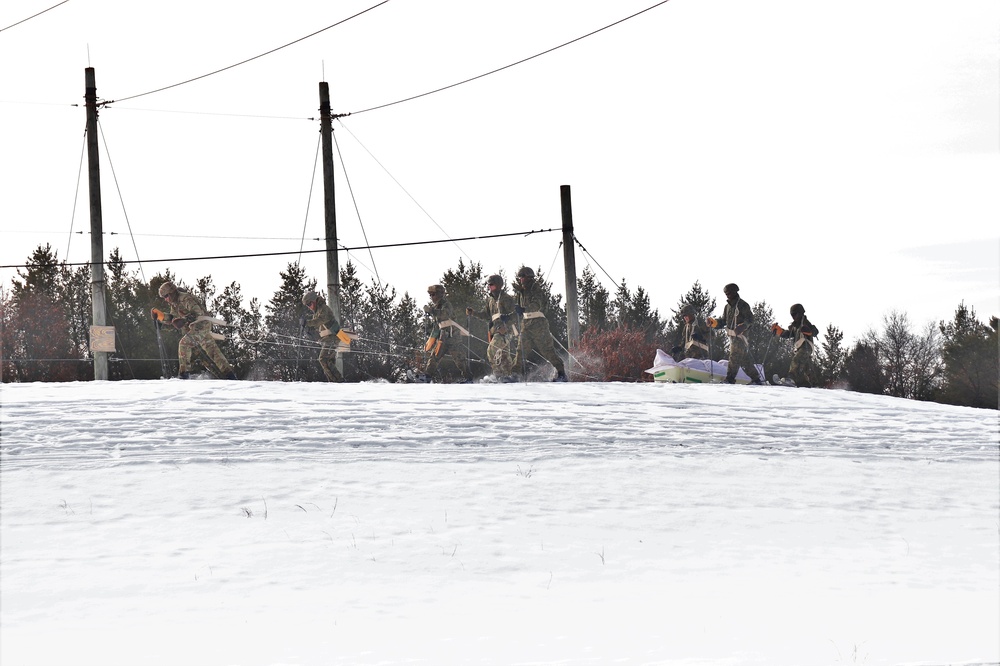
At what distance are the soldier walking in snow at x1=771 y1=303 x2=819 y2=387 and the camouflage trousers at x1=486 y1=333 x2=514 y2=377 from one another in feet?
15.4

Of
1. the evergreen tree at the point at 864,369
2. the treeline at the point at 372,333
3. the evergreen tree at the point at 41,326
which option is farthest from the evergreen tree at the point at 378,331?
the evergreen tree at the point at 864,369

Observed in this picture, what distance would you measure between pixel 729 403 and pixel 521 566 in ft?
20.7

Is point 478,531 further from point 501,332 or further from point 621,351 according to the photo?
point 621,351

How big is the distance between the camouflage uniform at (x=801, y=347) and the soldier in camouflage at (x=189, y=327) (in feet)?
29.8

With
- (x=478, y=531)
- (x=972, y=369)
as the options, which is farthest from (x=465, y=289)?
(x=478, y=531)

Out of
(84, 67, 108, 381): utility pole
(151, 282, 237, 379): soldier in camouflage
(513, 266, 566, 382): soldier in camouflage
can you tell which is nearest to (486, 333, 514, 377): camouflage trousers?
(513, 266, 566, 382): soldier in camouflage

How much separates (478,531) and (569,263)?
50.4ft

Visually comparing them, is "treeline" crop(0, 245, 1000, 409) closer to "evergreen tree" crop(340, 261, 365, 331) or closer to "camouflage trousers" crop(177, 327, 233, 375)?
"evergreen tree" crop(340, 261, 365, 331)

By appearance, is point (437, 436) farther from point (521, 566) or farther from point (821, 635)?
point (821, 635)

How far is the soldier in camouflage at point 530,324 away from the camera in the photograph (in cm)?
1636

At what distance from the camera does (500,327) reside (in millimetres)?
16562

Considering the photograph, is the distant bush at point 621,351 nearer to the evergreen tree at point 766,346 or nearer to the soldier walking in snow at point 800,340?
the evergreen tree at point 766,346

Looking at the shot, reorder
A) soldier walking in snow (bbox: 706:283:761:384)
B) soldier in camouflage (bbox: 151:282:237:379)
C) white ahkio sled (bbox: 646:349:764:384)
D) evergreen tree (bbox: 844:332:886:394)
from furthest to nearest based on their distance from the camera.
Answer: evergreen tree (bbox: 844:332:886:394)
soldier walking in snow (bbox: 706:283:761:384)
white ahkio sled (bbox: 646:349:764:384)
soldier in camouflage (bbox: 151:282:237:379)

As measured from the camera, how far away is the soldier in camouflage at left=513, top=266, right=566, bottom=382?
16.4 metres
